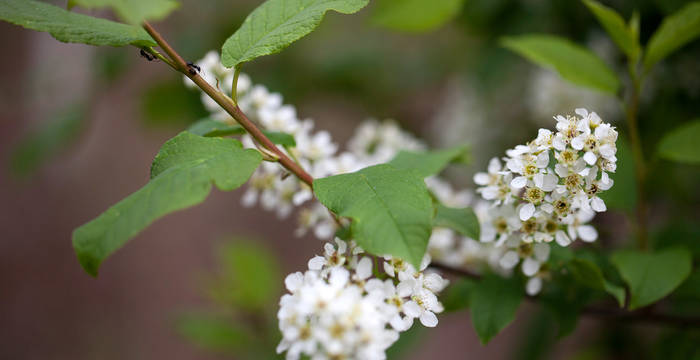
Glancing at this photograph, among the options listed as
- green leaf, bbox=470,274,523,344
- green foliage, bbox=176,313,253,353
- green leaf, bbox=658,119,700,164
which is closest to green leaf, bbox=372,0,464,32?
green leaf, bbox=658,119,700,164

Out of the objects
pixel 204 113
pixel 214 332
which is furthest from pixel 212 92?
pixel 214 332

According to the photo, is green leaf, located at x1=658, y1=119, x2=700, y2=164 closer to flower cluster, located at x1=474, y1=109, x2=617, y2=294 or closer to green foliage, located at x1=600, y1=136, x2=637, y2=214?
green foliage, located at x1=600, y1=136, x2=637, y2=214

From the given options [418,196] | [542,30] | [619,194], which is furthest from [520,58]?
[418,196]

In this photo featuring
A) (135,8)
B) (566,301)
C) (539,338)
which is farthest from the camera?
(539,338)

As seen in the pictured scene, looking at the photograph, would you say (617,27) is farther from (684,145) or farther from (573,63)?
(684,145)

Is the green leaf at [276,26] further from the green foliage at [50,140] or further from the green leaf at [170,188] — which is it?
the green foliage at [50,140]

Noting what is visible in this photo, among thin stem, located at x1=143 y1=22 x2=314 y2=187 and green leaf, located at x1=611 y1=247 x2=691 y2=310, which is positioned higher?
thin stem, located at x1=143 y1=22 x2=314 y2=187

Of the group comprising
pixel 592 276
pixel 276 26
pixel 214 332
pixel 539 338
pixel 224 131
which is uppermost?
pixel 276 26

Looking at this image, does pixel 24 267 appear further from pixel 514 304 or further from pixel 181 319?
pixel 514 304
